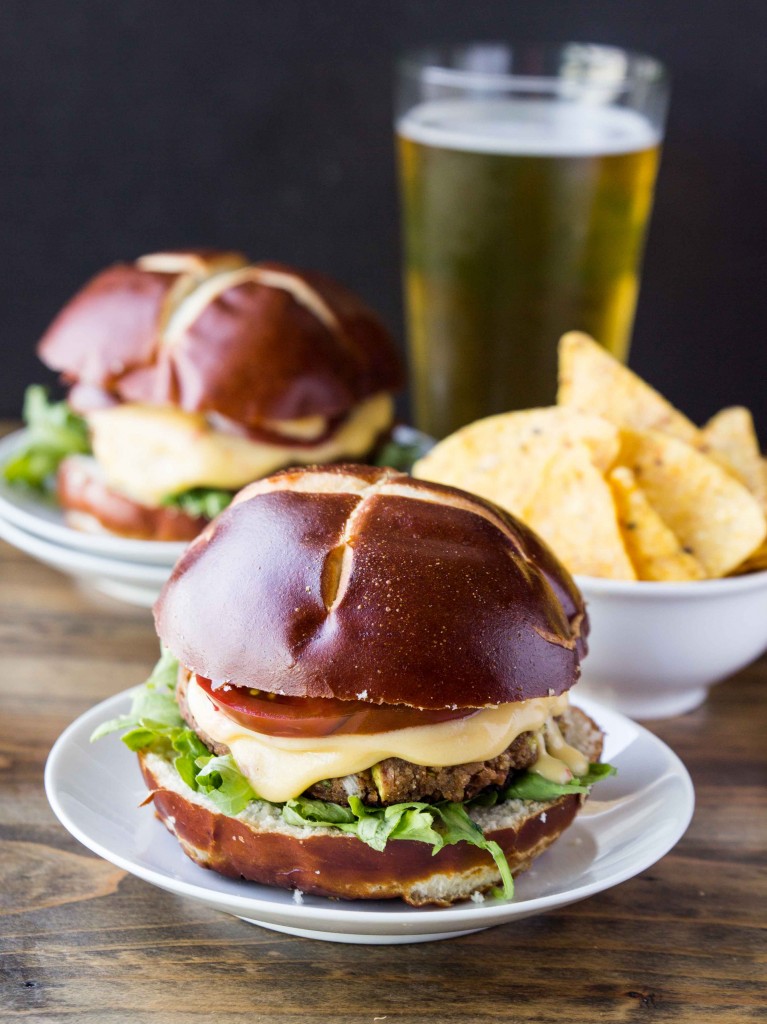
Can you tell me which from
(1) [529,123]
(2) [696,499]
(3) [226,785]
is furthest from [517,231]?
(3) [226,785]

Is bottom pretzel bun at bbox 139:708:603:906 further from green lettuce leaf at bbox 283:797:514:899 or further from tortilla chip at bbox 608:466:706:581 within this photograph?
tortilla chip at bbox 608:466:706:581

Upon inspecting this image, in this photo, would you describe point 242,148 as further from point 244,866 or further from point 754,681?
point 244,866

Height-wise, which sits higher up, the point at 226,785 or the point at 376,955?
the point at 226,785

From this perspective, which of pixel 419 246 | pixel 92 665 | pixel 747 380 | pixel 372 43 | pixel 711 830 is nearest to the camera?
pixel 711 830

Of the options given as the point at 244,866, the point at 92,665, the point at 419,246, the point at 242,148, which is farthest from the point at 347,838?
the point at 242,148

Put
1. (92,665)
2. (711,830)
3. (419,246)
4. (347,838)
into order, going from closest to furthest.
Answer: (347,838) < (711,830) < (92,665) < (419,246)

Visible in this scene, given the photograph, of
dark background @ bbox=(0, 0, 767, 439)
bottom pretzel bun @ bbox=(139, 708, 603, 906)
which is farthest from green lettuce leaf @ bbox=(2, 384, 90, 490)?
bottom pretzel bun @ bbox=(139, 708, 603, 906)

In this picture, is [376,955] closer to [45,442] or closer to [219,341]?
[219,341]
